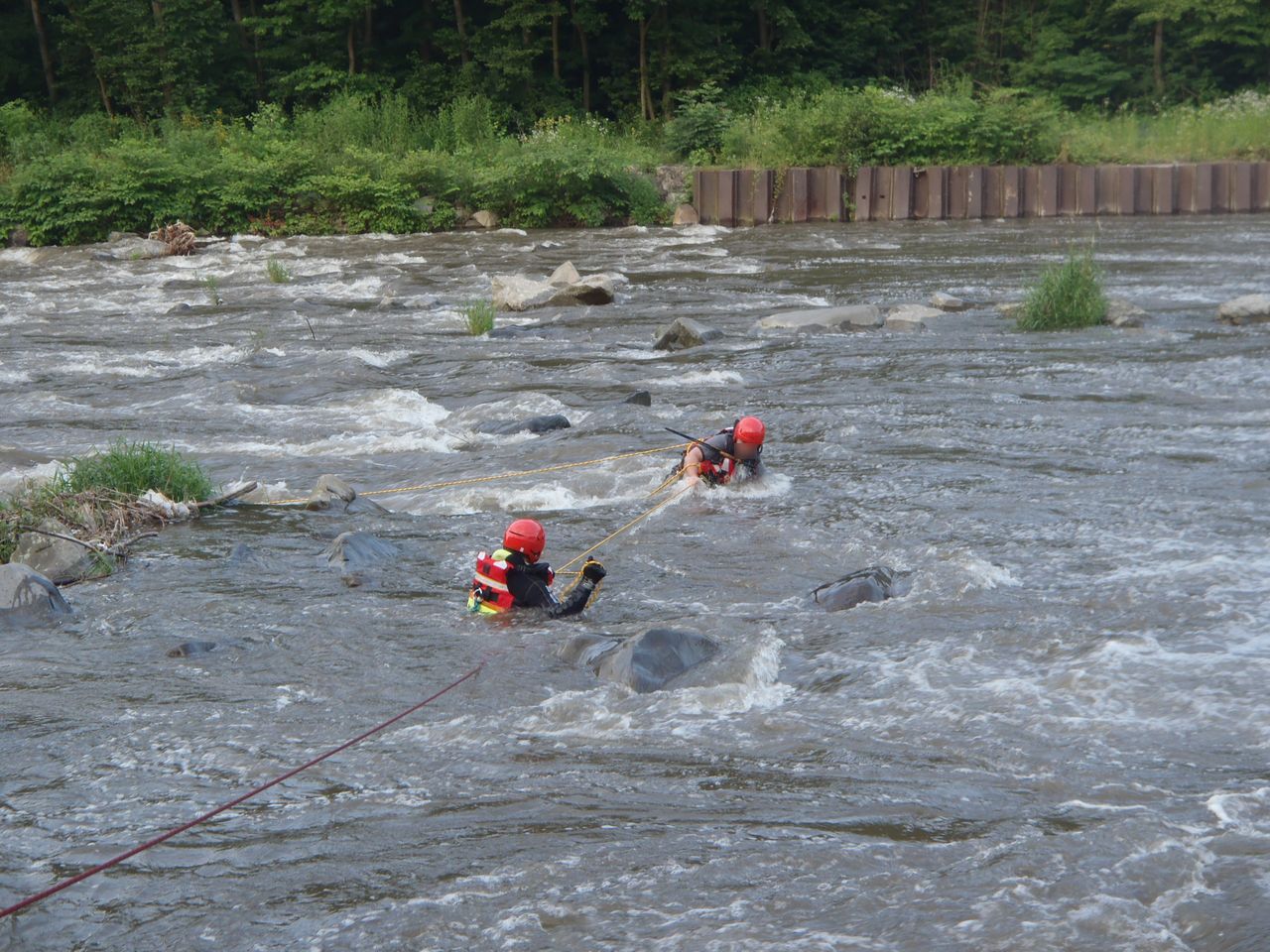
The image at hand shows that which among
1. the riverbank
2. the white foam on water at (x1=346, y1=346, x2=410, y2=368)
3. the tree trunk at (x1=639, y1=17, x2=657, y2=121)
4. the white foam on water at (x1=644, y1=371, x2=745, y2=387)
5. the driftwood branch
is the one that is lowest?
the driftwood branch

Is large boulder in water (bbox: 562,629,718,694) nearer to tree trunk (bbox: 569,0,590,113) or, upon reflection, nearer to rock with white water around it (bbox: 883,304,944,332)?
rock with white water around it (bbox: 883,304,944,332)

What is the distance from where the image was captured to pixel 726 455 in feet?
31.5

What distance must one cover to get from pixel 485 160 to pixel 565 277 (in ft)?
36.0

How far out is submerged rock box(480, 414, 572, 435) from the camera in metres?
11.7

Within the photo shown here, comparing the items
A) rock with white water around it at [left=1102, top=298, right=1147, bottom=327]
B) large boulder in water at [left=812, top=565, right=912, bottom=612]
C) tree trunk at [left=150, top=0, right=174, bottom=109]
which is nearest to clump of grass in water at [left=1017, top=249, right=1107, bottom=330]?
rock with white water around it at [left=1102, top=298, right=1147, bottom=327]

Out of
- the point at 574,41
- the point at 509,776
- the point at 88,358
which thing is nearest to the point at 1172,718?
the point at 509,776

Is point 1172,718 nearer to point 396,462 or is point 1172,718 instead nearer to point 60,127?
point 396,462

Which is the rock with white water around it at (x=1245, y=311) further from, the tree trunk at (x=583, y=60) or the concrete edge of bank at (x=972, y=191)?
the tree trunk at (x=583, y=60)

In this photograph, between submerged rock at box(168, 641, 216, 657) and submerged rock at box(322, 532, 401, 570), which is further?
submerged rock at box(322, 532, 401, 570)

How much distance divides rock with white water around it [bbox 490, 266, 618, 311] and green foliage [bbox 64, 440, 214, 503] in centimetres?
946

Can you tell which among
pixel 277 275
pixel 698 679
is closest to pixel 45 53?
pixel 277 275

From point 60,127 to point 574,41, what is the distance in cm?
1377

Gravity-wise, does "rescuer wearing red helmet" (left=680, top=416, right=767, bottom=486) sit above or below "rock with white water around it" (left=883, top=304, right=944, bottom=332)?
below

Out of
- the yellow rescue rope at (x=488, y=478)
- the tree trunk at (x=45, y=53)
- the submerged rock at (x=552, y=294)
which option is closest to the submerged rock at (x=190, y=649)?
the yellow rescue rope at (x=488, y=478)
